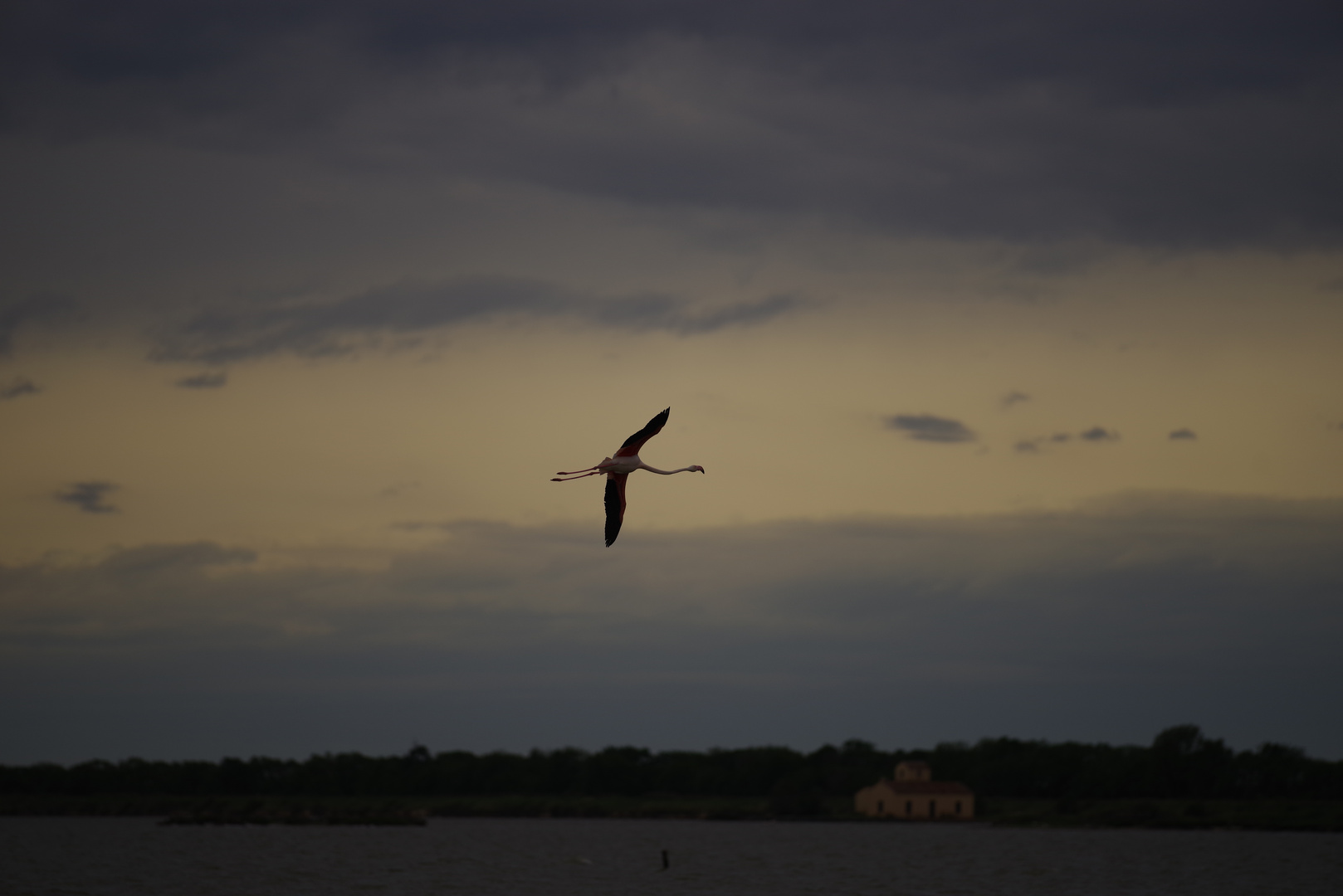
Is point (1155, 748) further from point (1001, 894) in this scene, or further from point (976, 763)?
point (1001, 894)

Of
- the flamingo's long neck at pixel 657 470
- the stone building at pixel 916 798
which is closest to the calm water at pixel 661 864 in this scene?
the stone building at pixel 916 798

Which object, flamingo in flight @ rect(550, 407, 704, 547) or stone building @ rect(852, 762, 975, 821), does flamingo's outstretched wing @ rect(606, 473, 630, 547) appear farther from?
stone building @ rect(852, 762, 975, 821)

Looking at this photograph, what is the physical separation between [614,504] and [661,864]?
7502 centimetres

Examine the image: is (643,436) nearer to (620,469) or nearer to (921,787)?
(620,469)

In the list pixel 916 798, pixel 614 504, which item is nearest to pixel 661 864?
pixel 916 798

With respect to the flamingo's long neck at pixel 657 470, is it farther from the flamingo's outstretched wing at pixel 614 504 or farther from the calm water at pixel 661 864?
the calm water at pixel 661 864

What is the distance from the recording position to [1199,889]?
7538 cm

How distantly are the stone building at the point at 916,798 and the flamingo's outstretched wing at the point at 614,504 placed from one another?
133315mm

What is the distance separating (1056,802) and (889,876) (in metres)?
85.7

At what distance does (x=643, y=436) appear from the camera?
90.7ft

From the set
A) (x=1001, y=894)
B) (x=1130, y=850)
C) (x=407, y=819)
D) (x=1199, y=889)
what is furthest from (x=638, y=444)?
(x=407, y=819)

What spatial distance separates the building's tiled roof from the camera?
155 meters

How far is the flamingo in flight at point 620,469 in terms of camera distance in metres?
27.5

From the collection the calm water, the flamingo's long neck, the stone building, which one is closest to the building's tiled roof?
the stone building
